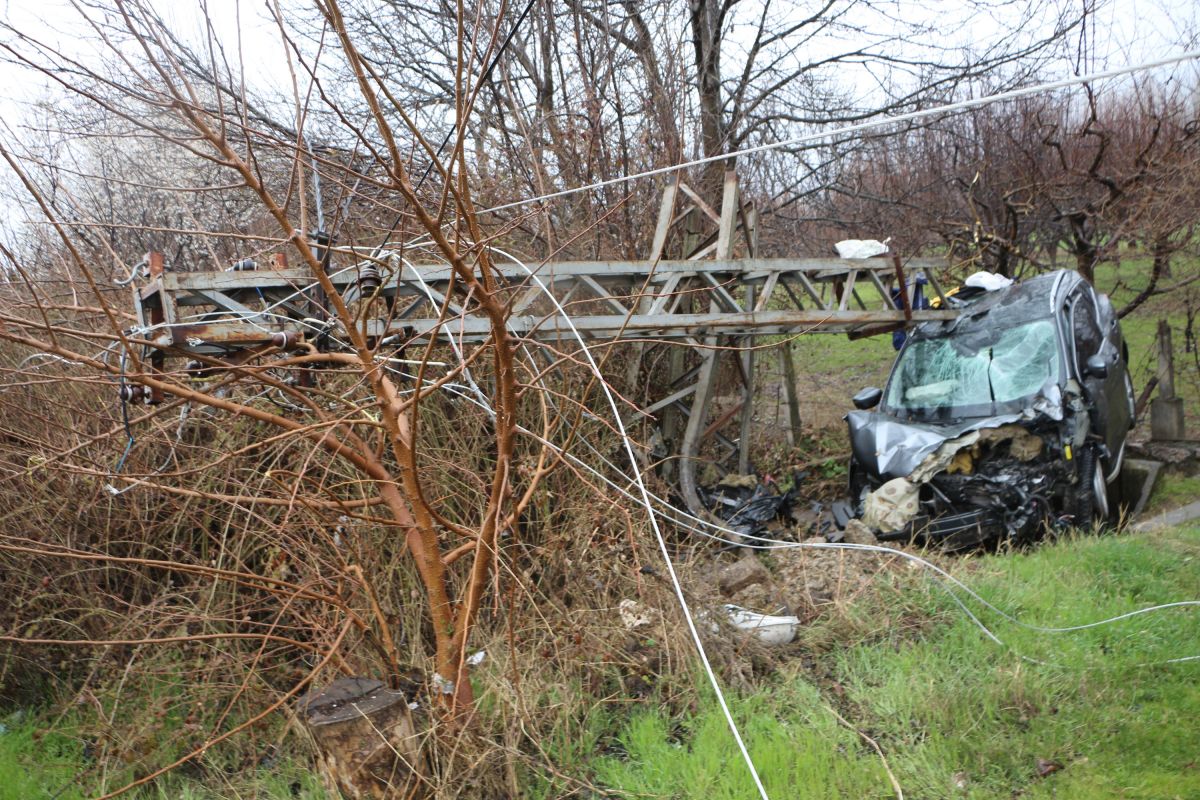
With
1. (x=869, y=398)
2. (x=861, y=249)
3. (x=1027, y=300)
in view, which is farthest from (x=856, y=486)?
(x=1027, y=300)

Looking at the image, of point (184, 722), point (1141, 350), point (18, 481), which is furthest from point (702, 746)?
point (1141, 350)

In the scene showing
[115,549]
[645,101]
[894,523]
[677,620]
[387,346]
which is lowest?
[894,523]

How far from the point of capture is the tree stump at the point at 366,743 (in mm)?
3566

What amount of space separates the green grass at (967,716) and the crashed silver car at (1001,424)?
190 centimetres

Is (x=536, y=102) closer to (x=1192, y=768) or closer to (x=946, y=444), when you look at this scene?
(x=946, y=444)

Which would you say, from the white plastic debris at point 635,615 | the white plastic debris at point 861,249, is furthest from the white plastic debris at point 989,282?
the white plastic debris at point 635,615

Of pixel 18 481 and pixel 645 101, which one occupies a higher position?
pixel 645 101

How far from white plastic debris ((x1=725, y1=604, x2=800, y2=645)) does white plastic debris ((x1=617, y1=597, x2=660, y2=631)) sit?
45 cm

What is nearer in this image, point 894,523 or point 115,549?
point 115,549

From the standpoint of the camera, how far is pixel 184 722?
5051mm

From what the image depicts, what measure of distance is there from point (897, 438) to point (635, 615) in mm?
4058

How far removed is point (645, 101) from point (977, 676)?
340 inches

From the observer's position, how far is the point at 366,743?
359 centimetres

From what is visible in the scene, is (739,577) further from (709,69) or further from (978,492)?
(709,69)
